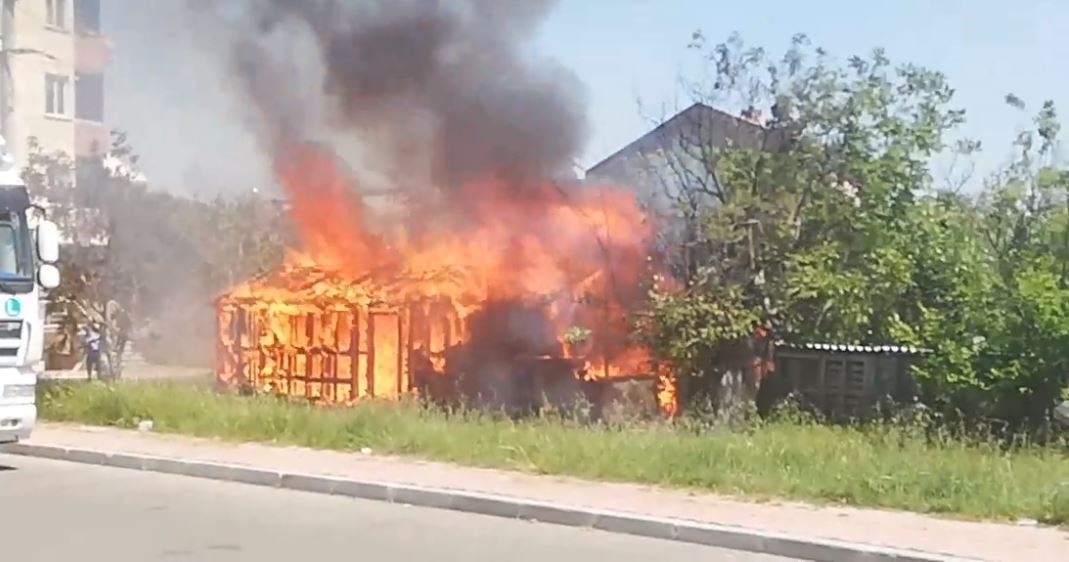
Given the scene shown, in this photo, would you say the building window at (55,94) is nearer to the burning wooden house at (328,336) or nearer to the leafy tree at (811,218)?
the burning wooden house at (328,336)

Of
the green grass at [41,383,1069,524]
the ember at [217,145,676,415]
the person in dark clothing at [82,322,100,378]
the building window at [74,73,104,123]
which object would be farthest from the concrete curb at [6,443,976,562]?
the building window at [74,73,104,123]

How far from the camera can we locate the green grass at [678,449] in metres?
10.0

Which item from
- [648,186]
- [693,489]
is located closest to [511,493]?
[693,489]

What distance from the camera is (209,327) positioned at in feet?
92.1

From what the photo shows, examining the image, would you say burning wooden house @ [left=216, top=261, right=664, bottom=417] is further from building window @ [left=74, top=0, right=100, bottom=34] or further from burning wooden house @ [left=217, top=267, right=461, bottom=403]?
building window @ [left=74, top=0, right=100, bottom=34]

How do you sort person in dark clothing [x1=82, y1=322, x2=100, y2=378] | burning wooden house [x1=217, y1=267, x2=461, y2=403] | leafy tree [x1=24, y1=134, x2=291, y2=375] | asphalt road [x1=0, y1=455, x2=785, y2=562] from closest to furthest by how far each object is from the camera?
asphalt road [x1=0, y1=455, x2=785, y2=562] < burning wooden house [x1=217, y1=267, x2=461, y2=403] < person in dark clothing [x1=82, y1=322, x2=100, y2=378] < leafy tree [x1=24, y1=134, x2=291, y2=375]

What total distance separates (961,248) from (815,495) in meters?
8.05

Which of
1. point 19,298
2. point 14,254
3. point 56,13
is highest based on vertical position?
point 56,13

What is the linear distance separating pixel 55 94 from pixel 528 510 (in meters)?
31.5

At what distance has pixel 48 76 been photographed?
37.7m

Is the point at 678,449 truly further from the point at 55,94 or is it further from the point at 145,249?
the point at 55,94

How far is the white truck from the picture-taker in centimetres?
Answer: 1223

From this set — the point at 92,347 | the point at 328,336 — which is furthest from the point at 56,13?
the point at 328,336

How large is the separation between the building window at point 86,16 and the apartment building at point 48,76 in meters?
0.03
